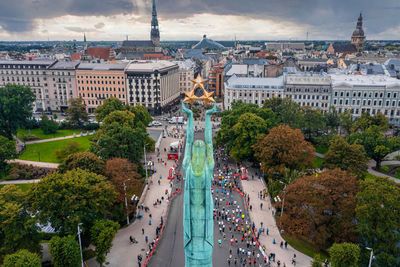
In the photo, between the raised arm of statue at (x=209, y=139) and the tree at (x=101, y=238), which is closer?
the raised arm of statue at (x=209, y=139)

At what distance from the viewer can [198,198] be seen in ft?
84.4

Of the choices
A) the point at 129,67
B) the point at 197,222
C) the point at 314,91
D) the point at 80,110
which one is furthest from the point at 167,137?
the point at 197,222

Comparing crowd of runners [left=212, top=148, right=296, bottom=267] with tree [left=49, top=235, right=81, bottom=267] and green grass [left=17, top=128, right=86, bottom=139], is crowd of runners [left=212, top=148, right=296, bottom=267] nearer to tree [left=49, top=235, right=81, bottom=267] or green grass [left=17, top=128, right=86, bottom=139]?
tree [left=49, top=235, right=81, bottom=267]

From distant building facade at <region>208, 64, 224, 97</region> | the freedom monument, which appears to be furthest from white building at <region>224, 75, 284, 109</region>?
the freedom monument

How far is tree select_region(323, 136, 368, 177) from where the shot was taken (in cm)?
6006

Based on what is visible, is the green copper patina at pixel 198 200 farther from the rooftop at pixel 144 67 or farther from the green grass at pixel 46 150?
the rooftop at pixel 144 67

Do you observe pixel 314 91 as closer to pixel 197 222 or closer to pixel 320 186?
pixel 320 186

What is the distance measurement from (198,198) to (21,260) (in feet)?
72.8

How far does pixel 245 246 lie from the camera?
4628 cm

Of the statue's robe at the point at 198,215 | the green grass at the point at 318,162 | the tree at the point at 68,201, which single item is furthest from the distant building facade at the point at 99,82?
the statue's robe at the point at 198,215

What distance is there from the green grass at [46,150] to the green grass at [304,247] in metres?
56.1

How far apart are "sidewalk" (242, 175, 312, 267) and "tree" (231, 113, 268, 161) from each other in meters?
5.30

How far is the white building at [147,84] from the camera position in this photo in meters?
121

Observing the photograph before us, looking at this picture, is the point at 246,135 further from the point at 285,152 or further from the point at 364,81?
the point at 364,81
